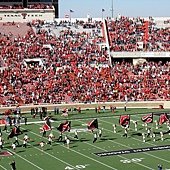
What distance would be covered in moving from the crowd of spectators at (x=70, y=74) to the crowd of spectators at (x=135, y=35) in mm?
2102

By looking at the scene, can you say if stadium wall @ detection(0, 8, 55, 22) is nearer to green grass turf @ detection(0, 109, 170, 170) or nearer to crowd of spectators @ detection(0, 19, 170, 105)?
crowd of spectators @ detection(0, 19, 170, 105)

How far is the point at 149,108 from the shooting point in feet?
137

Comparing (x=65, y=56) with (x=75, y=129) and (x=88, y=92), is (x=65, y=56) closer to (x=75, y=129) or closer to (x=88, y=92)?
(x=88, y=92)

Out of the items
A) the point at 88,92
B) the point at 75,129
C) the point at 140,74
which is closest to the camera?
the point at 75,129

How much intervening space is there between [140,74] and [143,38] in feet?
26.8

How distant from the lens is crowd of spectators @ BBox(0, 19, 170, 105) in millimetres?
42178

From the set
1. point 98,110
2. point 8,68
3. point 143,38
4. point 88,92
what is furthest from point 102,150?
point 143,38

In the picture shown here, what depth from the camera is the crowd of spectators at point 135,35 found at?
2076 inches

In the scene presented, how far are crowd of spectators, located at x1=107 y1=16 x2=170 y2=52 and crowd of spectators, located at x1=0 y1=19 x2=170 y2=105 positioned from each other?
2102mm

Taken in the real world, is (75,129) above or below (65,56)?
below

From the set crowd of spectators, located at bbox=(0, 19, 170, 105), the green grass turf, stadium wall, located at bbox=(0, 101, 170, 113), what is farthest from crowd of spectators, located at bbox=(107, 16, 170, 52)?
the green grass turf

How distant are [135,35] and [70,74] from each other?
11.9 m

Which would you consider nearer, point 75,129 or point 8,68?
point 75,129

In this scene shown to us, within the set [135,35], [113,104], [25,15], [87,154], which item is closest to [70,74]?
[113,104]
